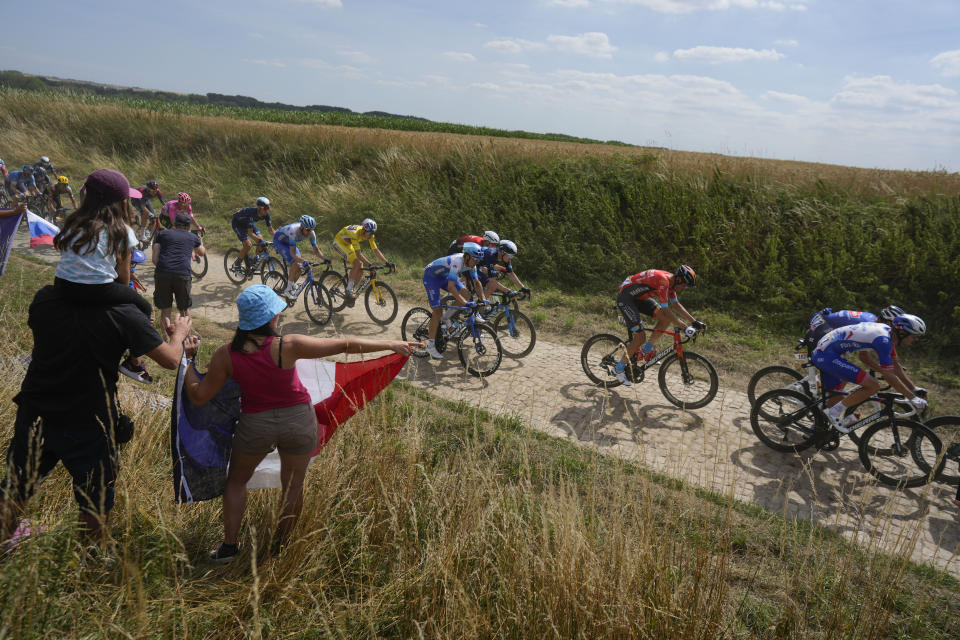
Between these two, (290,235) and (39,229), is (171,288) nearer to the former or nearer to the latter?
(39,229)

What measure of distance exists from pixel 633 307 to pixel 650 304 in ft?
0.78

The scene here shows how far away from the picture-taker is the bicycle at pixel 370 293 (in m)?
9.62

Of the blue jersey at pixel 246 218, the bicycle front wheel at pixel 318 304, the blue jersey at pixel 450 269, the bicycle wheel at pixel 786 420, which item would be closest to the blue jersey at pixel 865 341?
the bicycle wheel at pixel 786 420

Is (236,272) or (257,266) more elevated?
(257,266)

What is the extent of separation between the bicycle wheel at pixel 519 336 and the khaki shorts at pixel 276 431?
5473mm

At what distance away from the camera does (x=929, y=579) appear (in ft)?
12.7

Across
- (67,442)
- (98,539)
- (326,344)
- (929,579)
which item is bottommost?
(929,579)

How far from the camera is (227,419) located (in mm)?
3186

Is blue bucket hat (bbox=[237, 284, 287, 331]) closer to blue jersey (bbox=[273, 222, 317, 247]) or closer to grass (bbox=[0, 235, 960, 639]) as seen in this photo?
grass (bbox=[0, 235, 960, 639])

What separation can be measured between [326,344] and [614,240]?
10.1 metres

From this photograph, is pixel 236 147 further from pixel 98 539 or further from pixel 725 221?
pixel 98 539

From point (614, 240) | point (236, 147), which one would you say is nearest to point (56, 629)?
point (614, 240)

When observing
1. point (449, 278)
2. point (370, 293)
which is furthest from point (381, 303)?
point (449, 278)

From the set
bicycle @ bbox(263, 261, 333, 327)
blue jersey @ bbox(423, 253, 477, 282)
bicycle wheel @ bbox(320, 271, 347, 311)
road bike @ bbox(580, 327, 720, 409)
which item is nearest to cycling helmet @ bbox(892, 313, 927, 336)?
road bike @ bbox(580, 327, 720, 409)
